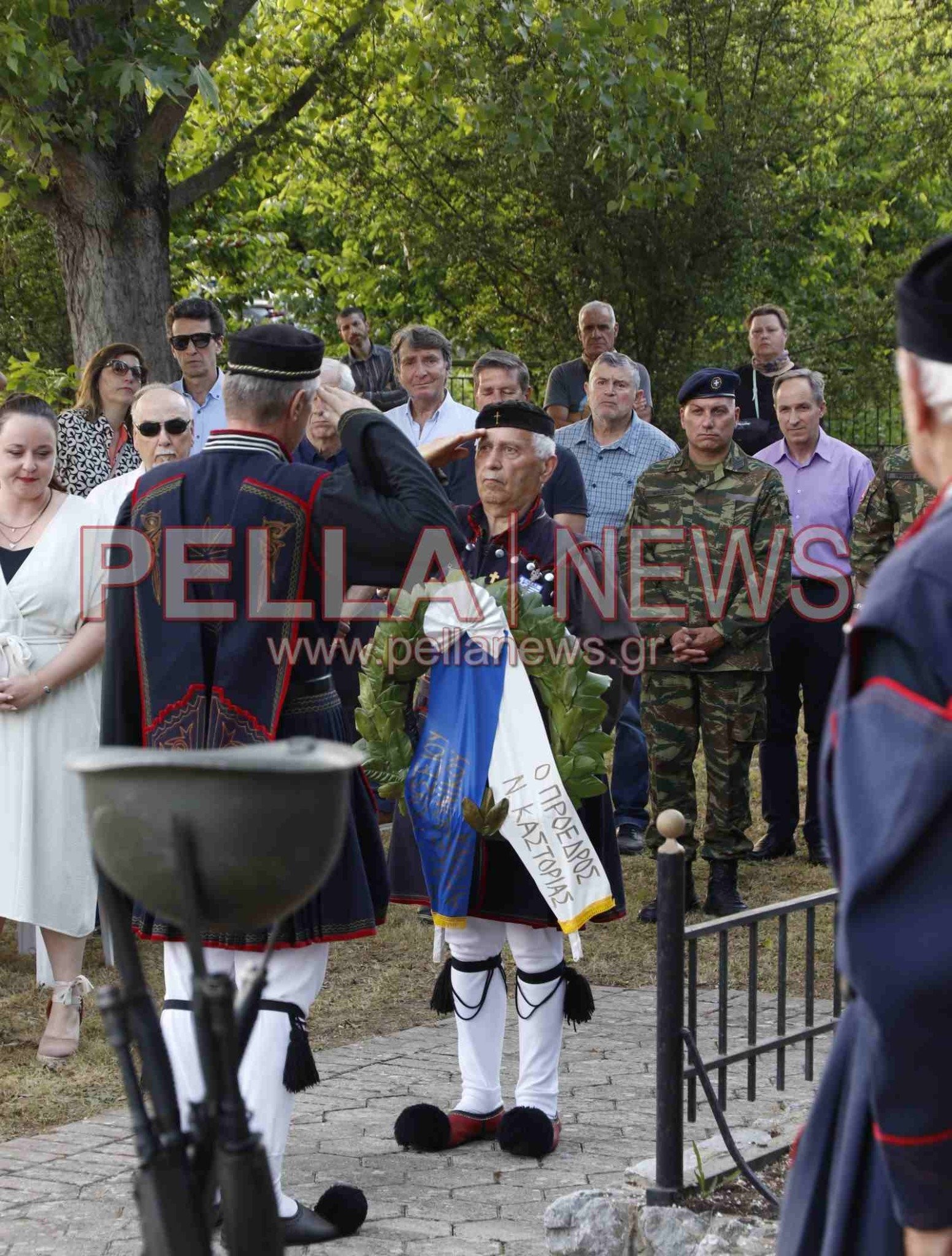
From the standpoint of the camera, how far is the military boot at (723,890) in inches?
316

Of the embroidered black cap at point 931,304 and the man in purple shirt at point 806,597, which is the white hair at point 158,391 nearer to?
the man in purple shirt at point 806,597

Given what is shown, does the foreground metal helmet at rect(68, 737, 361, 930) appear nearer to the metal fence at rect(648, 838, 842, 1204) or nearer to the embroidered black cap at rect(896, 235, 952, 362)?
the embroidered black cap at rect(896, 235, 952, 362)

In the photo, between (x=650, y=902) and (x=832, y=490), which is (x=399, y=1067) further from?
(x=832, y=490)

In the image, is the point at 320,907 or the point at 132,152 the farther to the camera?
the point at 132,152

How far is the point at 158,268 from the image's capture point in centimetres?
1138

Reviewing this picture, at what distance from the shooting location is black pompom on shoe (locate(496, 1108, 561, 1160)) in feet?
16.5

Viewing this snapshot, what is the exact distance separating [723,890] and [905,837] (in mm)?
6364

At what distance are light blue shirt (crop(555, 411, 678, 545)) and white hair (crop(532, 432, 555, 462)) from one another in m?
3.74

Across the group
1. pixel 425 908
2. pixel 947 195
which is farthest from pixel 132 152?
pixel 947 195

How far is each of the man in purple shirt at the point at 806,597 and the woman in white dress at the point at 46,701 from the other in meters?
3.97

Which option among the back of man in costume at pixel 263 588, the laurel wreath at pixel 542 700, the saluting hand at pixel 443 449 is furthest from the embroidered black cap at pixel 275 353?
the laurel wreath at pixel 542 700

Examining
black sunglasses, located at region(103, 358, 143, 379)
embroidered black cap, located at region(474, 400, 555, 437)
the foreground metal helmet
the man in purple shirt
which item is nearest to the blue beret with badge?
the man in purple shirt

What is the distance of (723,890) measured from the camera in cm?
812

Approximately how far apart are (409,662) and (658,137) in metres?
8.35
